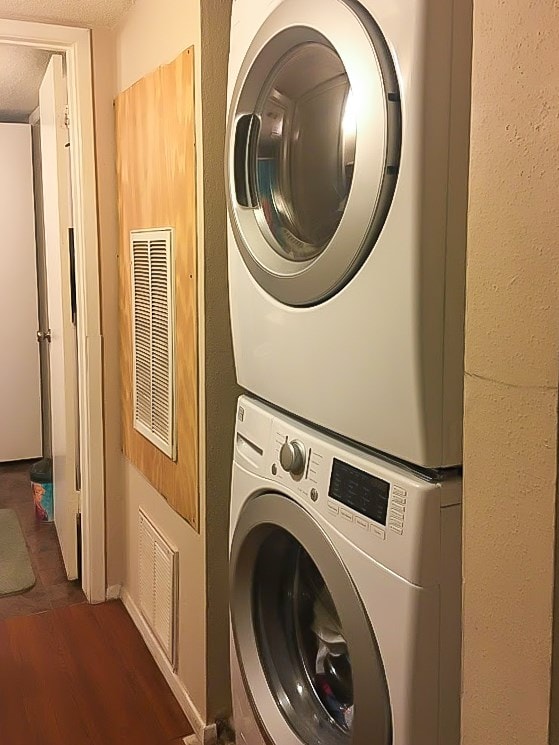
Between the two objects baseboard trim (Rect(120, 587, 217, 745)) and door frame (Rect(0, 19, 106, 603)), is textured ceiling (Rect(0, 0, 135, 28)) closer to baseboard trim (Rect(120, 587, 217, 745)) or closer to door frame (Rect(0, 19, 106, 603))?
door frame (Rect(0, 19, 106, 603))

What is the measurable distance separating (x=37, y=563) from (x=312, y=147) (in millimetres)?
2504

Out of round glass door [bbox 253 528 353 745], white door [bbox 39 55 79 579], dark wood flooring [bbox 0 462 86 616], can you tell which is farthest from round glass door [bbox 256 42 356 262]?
dark wood flooring [bbox 0 462 86 616]

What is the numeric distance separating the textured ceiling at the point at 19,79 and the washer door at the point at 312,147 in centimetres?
157

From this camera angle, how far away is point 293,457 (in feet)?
4.50

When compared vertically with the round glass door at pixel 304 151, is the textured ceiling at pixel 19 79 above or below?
above

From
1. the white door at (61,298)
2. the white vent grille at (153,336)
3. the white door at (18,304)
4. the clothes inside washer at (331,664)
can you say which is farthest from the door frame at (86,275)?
the white door at (18,304)

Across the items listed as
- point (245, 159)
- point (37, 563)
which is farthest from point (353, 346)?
point (37, 563)

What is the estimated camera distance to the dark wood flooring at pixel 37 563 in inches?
114

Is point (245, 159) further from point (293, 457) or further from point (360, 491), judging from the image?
point (360, 491)

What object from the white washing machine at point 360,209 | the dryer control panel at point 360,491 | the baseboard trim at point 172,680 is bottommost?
the baseboard trim at point 172,680

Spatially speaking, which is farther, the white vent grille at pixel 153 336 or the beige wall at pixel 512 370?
the white vent grille at pixel 153 336

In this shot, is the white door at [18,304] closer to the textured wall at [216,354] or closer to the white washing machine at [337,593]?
the textured wall at [216,354]

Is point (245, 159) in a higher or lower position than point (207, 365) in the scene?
higher

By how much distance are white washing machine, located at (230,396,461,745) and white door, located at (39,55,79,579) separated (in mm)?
1488
